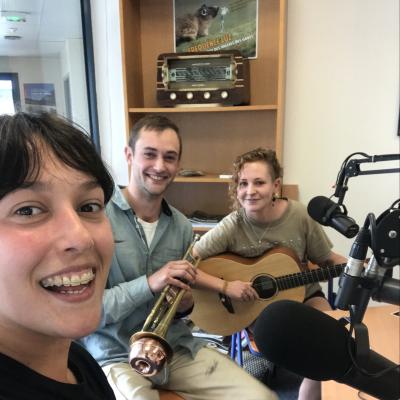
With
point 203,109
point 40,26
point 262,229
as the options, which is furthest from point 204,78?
point 40,26

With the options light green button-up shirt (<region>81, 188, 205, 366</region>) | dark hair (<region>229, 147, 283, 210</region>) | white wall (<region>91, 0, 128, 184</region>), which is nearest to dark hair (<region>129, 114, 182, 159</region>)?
light green button-up shirt (<region>81, 188, 205, 366</region>)

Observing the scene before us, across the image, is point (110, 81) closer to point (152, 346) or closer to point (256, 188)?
point (256, 188)

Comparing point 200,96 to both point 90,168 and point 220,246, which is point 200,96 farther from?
point 90,168

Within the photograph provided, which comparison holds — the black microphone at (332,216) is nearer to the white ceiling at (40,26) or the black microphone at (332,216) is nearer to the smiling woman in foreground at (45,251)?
the smiling woman in foreground at (45,251)

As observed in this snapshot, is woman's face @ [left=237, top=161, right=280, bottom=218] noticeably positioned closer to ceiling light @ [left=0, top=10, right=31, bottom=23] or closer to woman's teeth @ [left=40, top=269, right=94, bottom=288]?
woman's teeth @ [left=40, top=269, right=94, bottom=288]

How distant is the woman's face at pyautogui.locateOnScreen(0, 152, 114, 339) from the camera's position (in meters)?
0.53

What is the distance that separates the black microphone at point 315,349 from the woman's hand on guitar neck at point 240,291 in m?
1.11

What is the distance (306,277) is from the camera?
1661 mm

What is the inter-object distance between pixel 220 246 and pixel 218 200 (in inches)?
27.0

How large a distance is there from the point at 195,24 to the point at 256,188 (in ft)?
3.85

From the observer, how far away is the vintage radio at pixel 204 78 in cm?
203

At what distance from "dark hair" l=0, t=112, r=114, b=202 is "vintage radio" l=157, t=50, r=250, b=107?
143 centimetres

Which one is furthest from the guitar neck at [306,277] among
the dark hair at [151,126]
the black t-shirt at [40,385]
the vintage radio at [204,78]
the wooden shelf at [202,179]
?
the black t-shirt at [40,385]

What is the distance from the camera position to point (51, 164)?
589 millimetres
